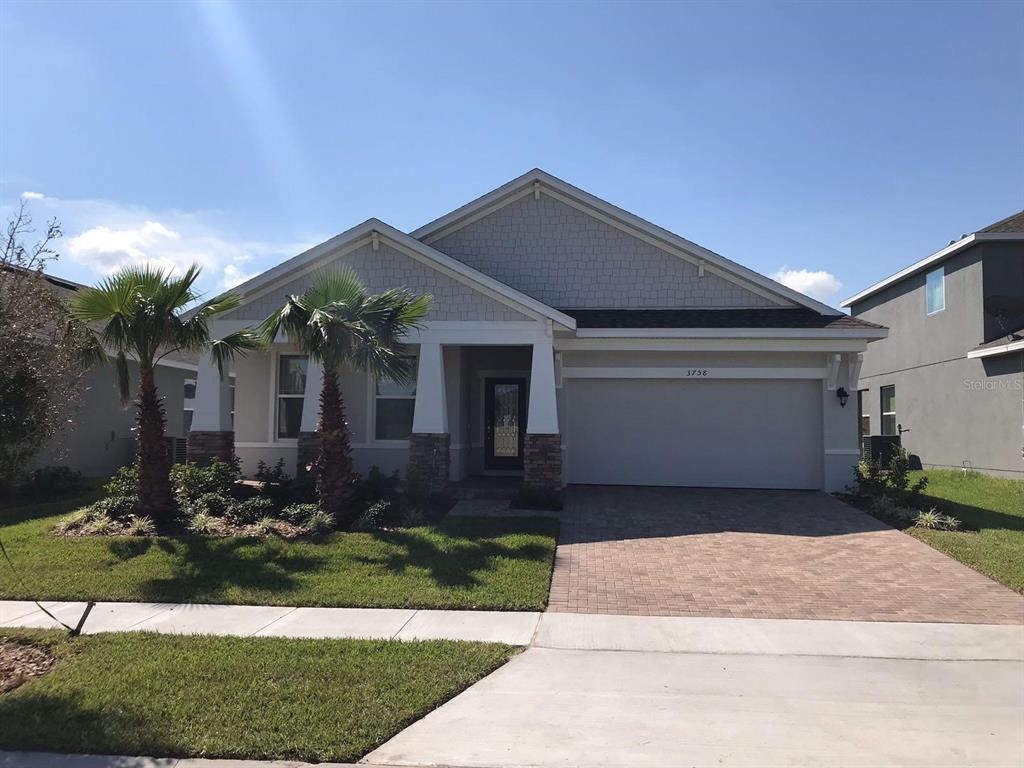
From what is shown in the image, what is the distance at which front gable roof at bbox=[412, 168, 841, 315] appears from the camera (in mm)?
15891

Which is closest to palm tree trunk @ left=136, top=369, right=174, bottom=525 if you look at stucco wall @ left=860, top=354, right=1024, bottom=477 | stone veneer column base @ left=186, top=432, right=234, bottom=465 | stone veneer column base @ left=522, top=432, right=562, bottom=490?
stone veneer column base @ left=186, top=432, right=234, bottom=465

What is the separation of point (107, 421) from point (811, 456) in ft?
56.1

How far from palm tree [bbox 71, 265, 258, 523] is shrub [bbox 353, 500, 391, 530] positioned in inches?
116

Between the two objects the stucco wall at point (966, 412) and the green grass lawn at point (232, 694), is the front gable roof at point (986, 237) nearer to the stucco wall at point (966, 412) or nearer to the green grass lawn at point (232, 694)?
the stucco wall at point (966, 412)

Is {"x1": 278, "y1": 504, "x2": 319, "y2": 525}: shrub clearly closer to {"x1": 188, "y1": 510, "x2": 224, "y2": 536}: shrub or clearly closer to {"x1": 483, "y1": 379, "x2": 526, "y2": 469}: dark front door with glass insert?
{"x1": 188, "y1": 510, "x2": 224, "y2": 536}: shrub

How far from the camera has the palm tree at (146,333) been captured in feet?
34.1

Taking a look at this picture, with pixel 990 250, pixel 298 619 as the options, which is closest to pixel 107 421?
pixel 298 619

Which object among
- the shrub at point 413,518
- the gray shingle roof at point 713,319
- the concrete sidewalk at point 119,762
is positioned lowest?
the concrete sidewalk at point 119,762

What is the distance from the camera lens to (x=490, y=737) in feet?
15.3

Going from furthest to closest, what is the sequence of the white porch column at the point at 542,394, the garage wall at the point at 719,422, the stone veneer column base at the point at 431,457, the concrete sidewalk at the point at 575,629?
the garage wall at the point at 719,422 < the white porch column at the point at 542,394 < the stone veneer column base at the point at 431,457 < the concrete sidewalk at the point at 575,629

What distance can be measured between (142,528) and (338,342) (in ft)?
13.0

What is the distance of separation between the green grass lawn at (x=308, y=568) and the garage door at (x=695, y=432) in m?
4.91

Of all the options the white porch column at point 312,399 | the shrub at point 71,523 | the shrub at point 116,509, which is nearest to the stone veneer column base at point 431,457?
the white porch column at point 312,399

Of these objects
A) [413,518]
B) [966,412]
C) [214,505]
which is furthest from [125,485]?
[966,412]
